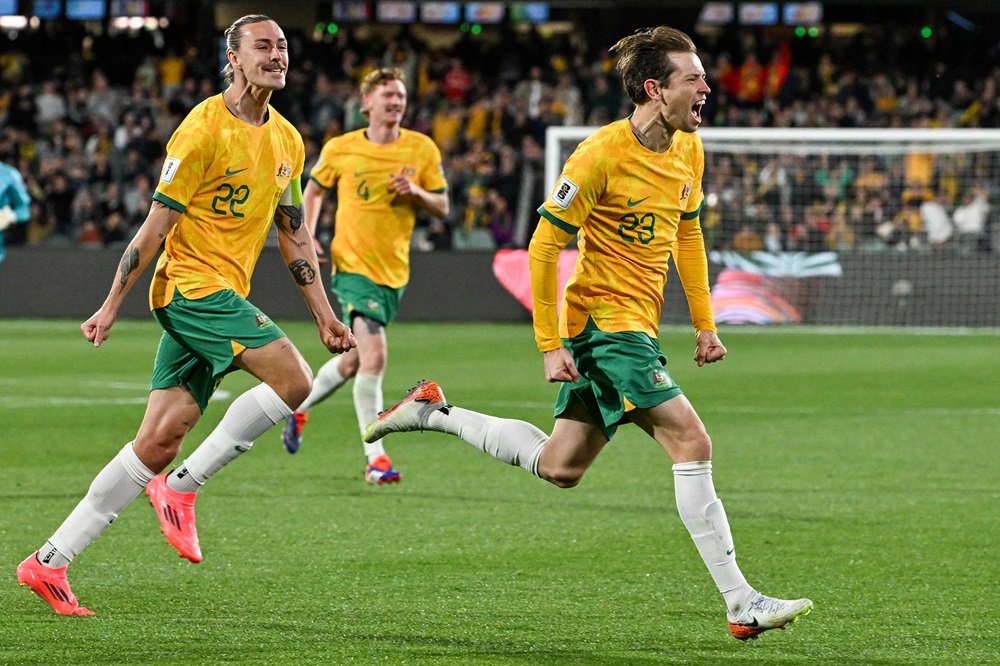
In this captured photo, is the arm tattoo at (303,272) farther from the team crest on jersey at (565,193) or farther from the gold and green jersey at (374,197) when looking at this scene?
the gold and green jersey at (374,197)

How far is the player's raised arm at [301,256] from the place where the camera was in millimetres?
5492

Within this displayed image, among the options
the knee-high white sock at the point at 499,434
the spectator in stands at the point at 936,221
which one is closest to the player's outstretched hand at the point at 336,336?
the knee-high white sock at the point at 499,434

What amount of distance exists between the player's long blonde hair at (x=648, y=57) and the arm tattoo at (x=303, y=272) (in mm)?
1412

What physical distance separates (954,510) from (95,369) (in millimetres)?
9418

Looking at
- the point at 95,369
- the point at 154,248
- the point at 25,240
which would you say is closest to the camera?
the point at 154,248

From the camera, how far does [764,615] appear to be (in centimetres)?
448

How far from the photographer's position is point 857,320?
1995 centimetres

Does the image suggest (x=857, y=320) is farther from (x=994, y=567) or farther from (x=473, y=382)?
(x=994, y=567)

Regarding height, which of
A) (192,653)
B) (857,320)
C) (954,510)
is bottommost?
(857,320)

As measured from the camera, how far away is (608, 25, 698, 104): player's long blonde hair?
4.86 meters

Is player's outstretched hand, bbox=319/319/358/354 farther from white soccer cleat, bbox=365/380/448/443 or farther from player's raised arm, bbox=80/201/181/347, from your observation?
player's raised arm, bbox=80/201/181/347

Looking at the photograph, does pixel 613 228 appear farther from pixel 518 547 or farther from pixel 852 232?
pixel 852 232

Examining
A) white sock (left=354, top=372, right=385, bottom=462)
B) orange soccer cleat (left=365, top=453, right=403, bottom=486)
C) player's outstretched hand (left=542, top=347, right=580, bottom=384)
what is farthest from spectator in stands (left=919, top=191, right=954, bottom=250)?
player's outstretched hand (left=542, top=347, right=580, bottom=384)

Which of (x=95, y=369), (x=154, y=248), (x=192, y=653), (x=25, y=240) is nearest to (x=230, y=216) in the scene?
(x=154, y=248)
